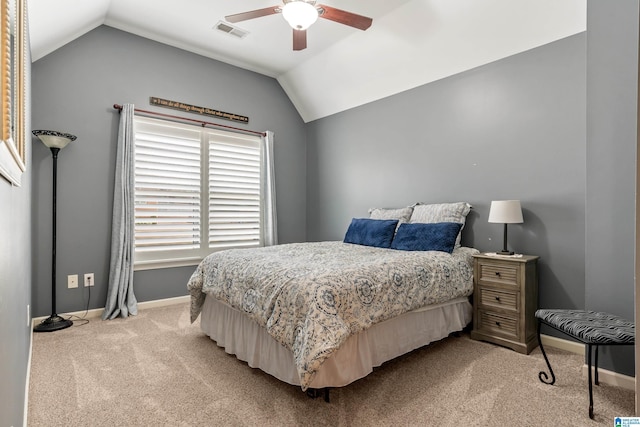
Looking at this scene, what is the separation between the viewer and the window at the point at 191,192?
389 centimetres

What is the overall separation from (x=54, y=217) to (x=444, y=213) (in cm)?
388

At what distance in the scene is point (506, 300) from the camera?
2748 millimetres

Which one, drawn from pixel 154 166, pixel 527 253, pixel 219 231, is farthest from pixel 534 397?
pixel 154 166

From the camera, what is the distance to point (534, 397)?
2010 millimetres

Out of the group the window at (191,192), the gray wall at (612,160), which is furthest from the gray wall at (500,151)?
the window at (191,192)

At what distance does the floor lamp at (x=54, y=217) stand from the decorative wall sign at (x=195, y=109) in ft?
3.47

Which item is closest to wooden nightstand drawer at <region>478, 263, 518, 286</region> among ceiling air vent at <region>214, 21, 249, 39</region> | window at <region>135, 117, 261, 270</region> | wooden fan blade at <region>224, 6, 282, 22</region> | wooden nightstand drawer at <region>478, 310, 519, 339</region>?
wooden nightstand drawer at <region>478, 310, 519, 339</region>

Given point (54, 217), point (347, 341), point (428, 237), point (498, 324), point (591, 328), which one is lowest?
point (498, 324)

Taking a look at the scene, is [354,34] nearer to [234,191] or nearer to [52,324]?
[234,191]

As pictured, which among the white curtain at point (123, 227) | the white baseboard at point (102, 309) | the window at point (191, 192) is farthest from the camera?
the window at point (191, 192)

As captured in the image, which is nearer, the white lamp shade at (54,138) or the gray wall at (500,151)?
the gray wall at (500,151)

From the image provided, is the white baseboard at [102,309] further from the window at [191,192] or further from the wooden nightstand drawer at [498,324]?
the wooden nightstand drawer at [498,324]

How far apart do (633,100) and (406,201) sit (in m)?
2.25

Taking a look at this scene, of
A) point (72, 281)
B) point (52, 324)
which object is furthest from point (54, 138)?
point (52, 324)
